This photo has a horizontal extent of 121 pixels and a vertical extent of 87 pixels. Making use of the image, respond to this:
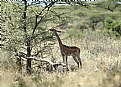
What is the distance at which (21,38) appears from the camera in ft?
29.8

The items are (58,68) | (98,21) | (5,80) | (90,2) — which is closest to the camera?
(5,80)

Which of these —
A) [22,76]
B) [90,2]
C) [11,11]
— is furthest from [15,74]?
[90,2]

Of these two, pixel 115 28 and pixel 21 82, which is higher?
Result: pixel 21 82

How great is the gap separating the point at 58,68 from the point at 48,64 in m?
0.54

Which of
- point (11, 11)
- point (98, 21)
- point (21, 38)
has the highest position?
point (11, 11)

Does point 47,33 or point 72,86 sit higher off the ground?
point 47,33

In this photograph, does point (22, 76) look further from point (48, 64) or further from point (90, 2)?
point (90, 2)

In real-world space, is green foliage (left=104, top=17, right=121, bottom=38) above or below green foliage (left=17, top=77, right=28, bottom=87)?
below

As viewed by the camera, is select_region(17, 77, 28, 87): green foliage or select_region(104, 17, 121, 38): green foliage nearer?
select_region(17, 77, 28, 87): green foliage

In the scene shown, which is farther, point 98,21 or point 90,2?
point 98,21

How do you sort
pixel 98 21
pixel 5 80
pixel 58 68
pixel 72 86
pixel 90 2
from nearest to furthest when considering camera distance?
pixel 72 86
pixel 5 80
pixel 58 68
pixel 90 2
pixel 98 21

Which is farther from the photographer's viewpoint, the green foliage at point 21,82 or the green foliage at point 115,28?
the green foliage at point 115,28

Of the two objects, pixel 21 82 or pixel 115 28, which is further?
pixel 115 28

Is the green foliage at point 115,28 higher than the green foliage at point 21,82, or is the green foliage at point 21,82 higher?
the green foliage at point 21,82
